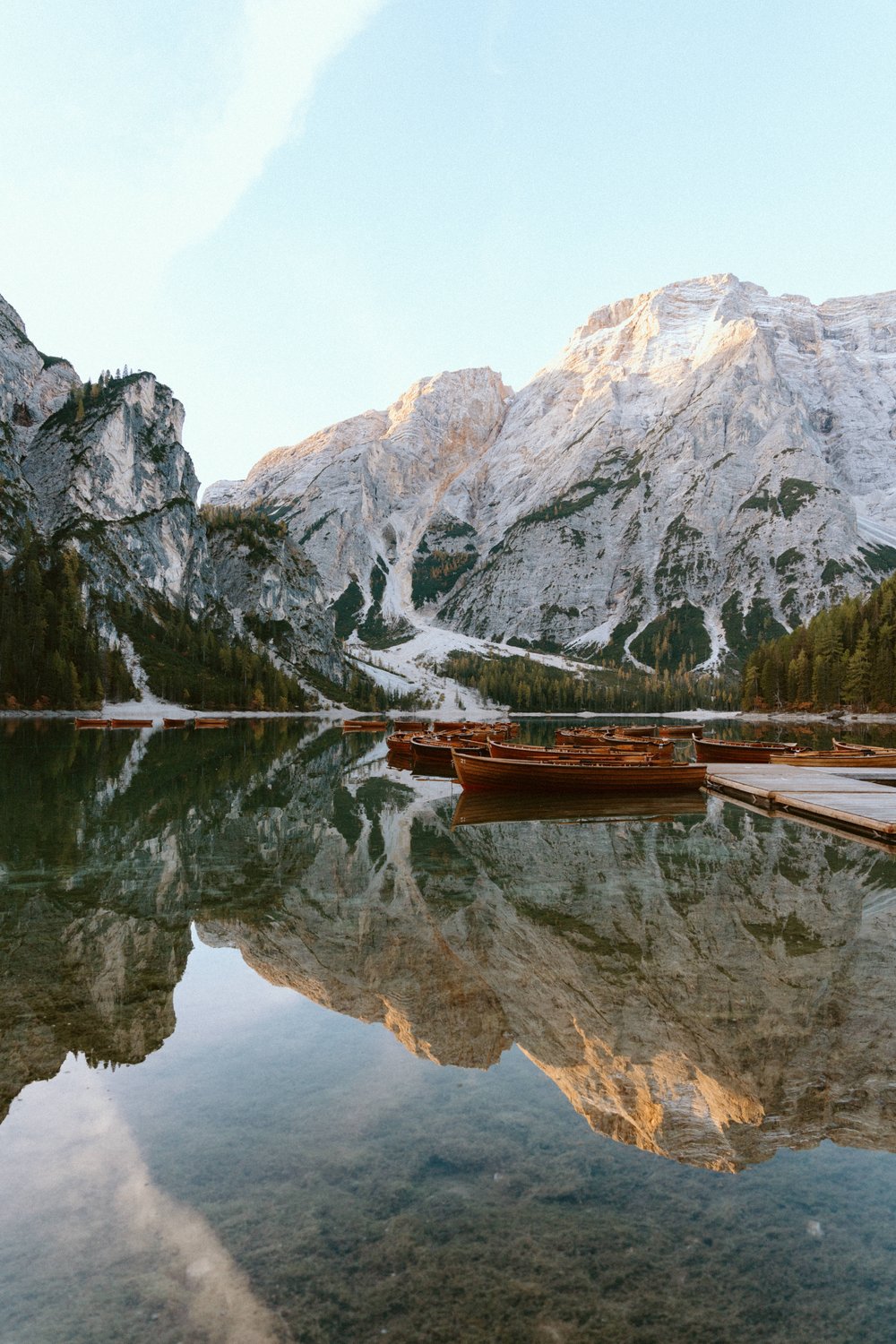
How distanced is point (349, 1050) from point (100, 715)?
146m

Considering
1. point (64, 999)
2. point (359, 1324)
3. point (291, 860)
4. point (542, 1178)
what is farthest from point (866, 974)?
point (291, 860)

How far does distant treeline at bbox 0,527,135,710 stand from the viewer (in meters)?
131

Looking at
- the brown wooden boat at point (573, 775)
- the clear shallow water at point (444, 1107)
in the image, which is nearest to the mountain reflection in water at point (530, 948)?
the clear shallow water at point (444, 1107)

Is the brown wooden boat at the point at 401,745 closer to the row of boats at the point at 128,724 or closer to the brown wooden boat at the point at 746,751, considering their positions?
the brown wooden boat at the point at 746,751

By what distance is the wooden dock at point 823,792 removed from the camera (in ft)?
99.6

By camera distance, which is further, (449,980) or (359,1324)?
(449,980)

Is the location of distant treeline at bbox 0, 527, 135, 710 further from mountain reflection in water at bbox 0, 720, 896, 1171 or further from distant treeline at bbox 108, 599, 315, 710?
mountain reflection in water at bbox 0, 720, 896, 1171

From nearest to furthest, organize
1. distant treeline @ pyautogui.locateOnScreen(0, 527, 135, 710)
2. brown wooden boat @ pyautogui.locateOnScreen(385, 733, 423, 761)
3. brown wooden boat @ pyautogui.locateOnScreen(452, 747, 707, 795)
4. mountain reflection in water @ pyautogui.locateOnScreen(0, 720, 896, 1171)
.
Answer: mountain reflection in water @ pyautogui.locateOnScreen(0, 720, 896, 1171)
brown wooden boat @ pyautogui.locateOnScreen(452, 747, 707, 795)
brown wooden boat @ pyautogui.locateOnScreen(385, 733, 423, 761)
distant treeline @ pyautogui.locateOnScreen(0, 527, 135, 710)

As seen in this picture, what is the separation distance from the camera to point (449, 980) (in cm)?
1296

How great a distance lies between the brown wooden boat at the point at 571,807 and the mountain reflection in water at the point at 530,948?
2139 millimetres

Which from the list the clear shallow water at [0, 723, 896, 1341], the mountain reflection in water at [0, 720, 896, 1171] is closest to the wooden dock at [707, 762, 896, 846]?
the mountain reflection in water at [0, 720, 896, 1171]

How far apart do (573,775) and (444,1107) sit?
31141 mm

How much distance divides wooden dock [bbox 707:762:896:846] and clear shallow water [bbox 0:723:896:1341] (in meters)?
11.0

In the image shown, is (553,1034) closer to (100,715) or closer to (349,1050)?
(349,1050)
